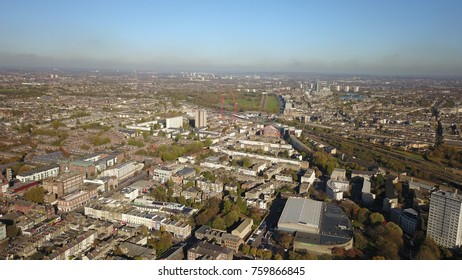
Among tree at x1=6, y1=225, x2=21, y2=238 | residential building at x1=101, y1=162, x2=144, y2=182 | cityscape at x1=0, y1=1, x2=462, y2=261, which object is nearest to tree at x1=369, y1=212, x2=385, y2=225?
cityscape at x1=0, y1=1, x2=462, y2=261

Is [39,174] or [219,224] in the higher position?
[39,174]

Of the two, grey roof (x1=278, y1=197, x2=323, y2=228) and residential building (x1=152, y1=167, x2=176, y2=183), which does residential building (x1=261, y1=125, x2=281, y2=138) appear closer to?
residential building (x1=152, y1=167, x2=176, y2=183)

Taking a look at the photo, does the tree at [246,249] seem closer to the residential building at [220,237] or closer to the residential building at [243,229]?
the residential building at [220,237]

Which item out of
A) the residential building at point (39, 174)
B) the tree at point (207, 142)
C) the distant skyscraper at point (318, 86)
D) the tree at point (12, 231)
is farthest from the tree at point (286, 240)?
the distant skyscraper at point (318, 86)

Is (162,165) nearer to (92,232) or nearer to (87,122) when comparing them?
(92,232)

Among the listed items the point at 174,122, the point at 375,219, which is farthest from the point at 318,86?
the point at 375,219

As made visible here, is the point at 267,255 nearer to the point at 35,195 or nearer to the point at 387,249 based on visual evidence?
the point at 387,249

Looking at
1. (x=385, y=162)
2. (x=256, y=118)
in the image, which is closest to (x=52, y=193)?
(x=385, y=162)
